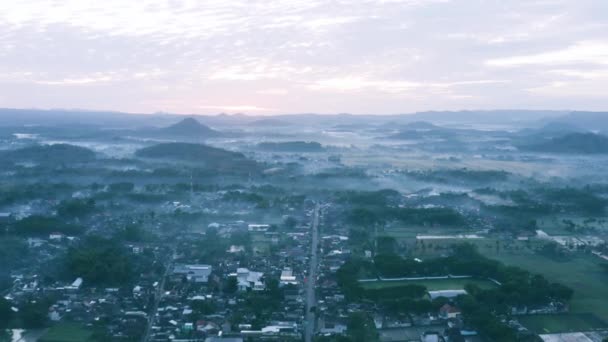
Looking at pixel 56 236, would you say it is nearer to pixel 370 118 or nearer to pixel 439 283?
pixel 439 283

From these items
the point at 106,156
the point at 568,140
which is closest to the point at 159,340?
the point at 106,156

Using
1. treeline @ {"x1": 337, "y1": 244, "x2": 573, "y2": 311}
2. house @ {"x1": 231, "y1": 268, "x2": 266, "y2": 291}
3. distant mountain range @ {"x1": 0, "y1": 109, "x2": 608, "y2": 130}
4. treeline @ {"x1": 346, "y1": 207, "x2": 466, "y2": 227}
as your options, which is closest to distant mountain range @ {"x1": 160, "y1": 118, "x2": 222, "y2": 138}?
distant mountain range @ {"x1": 0, "y1": 109, "x2": 608, "y2": 130}

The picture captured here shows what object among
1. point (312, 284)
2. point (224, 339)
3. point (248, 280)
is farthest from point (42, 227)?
point (224, 339)

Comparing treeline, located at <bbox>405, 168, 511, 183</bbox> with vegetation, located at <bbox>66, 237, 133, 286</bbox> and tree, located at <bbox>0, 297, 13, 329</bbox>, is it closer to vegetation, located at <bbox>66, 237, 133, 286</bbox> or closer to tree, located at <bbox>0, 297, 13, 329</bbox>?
vegetation, located at <bbox>66, 237, 133, 286</bbox>

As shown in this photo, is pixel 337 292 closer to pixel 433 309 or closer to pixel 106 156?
pixel 433 309

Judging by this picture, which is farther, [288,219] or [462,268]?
[288,219]

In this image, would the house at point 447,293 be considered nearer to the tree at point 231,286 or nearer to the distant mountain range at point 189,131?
the tree at point 231,286
